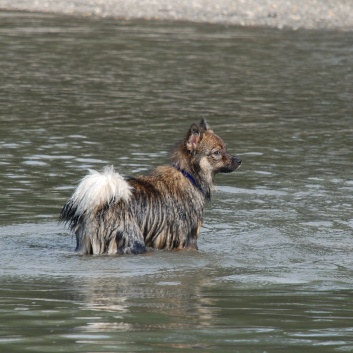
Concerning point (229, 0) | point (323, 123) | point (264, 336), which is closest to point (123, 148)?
point (323, 123)

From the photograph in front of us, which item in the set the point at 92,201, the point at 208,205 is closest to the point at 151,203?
the point at 92,201

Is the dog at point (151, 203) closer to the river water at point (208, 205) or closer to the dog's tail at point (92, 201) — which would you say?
the dog's tail at point (92, 201)

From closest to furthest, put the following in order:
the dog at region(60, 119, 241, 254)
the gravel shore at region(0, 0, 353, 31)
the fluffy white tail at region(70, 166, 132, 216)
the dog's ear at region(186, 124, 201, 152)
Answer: the fluffy white tail at region(70, 166, 132, 216)
the dog at region(60, 119, 241, 254)
the dog's ear at region(186, 124, 201, 152)
the gravel shore at region(0, 0, 353, 31)

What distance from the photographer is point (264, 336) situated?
5555 millimetres

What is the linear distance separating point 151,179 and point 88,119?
703cm

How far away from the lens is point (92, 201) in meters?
8.23

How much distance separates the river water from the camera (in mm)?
5930

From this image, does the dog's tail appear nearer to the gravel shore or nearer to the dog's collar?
the dog's collar

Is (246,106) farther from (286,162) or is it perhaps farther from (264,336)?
(264,336)

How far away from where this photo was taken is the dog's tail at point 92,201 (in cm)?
822

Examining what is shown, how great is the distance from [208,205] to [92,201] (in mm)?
2642

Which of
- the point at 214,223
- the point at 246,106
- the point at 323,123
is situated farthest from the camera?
the point at 246,106

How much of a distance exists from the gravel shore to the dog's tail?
68.6 feet

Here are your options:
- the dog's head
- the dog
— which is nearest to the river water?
the dog
